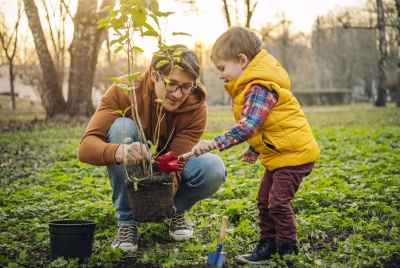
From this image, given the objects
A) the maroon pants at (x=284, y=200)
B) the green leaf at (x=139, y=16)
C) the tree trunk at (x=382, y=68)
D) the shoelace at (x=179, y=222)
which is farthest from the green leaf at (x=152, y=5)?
the tree trunk at (x=382, y=68)

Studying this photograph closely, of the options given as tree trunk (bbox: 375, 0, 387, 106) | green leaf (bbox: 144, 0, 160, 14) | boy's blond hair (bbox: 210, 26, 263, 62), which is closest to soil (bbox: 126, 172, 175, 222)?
boy's blond hair (bbox: 210, 26, 263, 62)

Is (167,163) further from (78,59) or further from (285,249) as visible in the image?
(78,59)

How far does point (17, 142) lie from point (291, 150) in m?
8.56

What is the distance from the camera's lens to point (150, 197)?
2.84m

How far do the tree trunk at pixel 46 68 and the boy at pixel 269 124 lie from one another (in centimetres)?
1362

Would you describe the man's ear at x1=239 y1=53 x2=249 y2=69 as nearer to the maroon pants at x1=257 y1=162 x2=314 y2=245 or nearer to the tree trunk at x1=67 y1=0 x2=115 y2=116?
the maroon pants at x1=257 y1=162 x2=314 y2=245

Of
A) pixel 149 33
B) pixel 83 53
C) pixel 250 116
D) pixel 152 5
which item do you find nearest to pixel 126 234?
pixel 250 116

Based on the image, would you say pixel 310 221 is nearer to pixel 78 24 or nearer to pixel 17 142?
pixel 17 142

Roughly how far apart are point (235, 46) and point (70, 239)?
162 cm

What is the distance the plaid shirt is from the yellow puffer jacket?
0.05 meters

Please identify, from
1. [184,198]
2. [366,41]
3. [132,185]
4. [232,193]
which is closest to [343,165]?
[232,193]

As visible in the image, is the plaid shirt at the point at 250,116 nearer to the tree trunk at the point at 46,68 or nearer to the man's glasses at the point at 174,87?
the man's glasses at the point at 174,87

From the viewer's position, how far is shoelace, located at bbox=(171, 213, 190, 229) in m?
3.56

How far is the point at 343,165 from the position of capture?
6.36 meters
